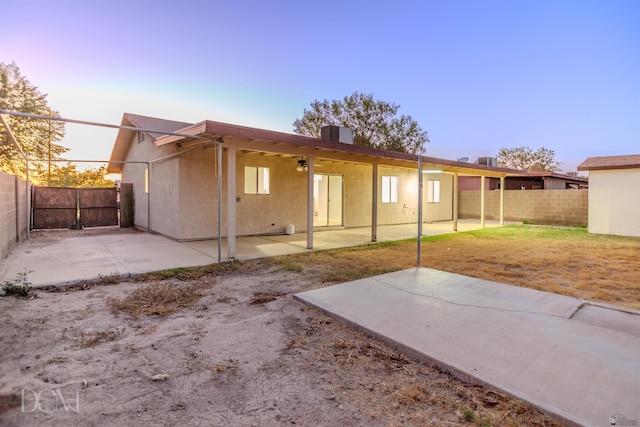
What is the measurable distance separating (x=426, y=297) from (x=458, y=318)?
29.3 inches

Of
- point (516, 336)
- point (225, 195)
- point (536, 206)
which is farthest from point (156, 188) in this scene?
point (536, 206)

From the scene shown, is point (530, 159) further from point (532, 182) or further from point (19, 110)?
point (19, 110)

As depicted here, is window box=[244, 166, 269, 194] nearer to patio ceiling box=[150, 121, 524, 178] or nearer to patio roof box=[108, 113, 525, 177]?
patio ceiling box=[150, 121, 524, 178]

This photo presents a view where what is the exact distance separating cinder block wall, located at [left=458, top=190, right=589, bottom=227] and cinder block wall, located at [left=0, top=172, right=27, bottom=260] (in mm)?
17547

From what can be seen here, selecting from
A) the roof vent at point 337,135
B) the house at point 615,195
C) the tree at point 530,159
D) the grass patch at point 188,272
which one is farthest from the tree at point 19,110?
the tree at point 530,159

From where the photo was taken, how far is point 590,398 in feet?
6.53

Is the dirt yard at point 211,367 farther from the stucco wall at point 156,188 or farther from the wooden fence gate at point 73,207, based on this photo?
the wooden fence gate at point 73,207

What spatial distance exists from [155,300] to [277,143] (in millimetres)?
4186

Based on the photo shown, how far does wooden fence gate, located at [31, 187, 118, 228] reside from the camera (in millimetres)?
11273

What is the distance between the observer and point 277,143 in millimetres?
7121

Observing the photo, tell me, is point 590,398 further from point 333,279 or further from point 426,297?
point 333,279

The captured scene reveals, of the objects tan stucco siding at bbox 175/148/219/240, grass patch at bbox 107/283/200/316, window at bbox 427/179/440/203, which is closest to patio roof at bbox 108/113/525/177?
tan stucco siding at bbox 175/148/219/240

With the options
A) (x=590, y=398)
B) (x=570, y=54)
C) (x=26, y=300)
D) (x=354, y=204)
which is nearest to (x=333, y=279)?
(x=590, y=398)

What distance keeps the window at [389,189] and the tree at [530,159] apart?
1113 inches
